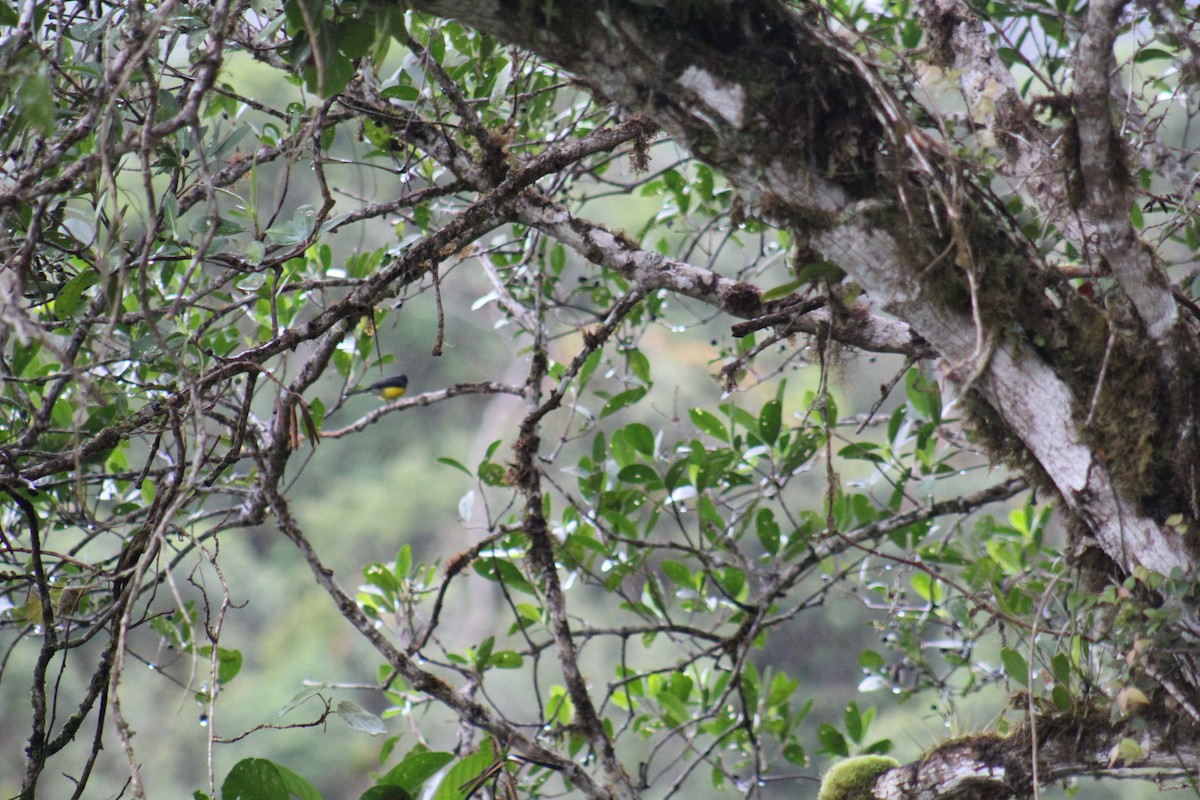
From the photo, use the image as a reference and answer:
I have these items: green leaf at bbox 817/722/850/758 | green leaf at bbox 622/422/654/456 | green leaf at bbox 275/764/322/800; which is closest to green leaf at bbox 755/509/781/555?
green leaf at bbox 622/422/654/456

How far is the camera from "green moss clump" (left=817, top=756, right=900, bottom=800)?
1.45 meters

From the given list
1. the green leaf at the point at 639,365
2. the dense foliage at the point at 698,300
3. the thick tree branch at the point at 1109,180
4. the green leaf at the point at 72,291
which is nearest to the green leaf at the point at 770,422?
the dense foliage at the point at 698,300

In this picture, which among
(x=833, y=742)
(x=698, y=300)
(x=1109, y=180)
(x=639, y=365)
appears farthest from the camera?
(x=639, y=365)

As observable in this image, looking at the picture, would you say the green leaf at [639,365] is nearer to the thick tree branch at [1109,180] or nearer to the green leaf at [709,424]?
the green leaf at [709,424]

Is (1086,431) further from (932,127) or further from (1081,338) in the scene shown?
(932,127)

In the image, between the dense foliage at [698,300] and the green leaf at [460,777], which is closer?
the dense foliage at [698,300]

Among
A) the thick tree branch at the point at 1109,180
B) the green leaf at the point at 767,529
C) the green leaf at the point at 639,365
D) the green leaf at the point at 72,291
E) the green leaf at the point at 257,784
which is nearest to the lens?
the thick tree branch at the point at 1109,180

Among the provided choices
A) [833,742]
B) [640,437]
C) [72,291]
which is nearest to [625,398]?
[640,437]

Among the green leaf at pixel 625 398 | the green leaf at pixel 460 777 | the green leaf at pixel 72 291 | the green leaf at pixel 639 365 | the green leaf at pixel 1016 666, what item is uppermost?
the green leaf at pixel 639 365

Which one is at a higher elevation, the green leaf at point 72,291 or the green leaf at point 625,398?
the green leaf at point 72,291

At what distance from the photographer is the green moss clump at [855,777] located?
1450 mm

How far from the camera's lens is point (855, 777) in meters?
1.47

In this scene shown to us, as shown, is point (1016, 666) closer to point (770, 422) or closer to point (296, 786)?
point (770, 422)

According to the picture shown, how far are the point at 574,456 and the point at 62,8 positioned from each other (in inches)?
388
